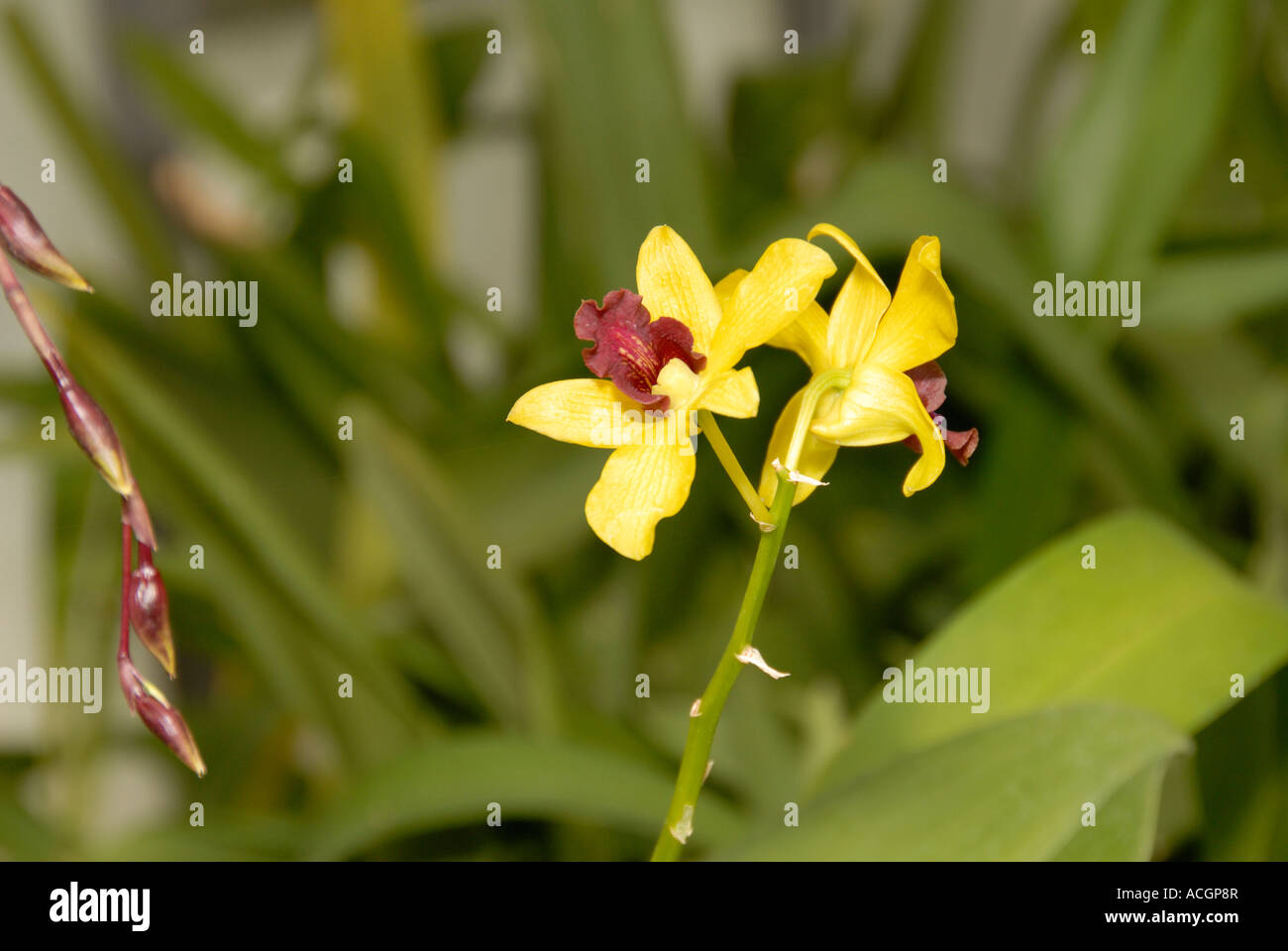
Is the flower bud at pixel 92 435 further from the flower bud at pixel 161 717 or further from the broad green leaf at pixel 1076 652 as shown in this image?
the broad green leaf at pixel 1076 652

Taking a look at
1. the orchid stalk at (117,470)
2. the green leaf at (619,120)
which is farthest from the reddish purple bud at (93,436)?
the green leaf at (619,120)

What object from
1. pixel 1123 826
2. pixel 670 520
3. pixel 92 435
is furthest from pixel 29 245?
pixel 670 520

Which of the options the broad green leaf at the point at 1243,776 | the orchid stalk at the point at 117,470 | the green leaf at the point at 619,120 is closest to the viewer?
the orchid stalk at the point at 117,470

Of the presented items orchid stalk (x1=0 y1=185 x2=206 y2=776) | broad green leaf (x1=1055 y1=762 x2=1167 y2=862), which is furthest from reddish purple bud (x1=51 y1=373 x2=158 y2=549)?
broad green leaf (x1=1055 y1=762 x2=1167 y2=862)

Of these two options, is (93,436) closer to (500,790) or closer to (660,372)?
(660,372)
